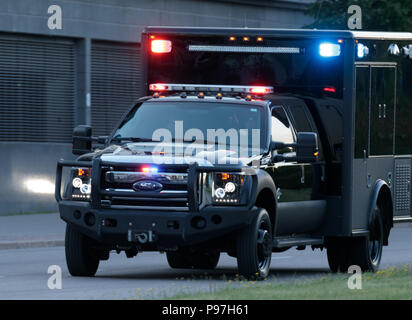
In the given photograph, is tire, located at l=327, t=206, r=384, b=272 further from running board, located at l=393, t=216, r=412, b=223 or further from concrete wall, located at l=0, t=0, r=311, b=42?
concrete wall, located at l=0, t=0, r=311, b=42

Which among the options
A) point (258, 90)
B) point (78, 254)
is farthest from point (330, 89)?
point (78, 254)

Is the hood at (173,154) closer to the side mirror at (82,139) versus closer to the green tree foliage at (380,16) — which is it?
the side mirror at (82,139)

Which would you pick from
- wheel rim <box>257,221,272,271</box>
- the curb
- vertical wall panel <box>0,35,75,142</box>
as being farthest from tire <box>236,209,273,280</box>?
vertical wall panel <box>0,35,75,142</box>

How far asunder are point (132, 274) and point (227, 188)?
2.64 meters

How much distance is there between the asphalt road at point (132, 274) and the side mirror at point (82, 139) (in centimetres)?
144

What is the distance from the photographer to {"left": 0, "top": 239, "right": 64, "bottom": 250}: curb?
21.2 metres

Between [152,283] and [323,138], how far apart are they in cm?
313

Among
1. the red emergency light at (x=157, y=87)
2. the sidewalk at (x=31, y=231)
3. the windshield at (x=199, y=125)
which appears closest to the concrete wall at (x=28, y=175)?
the sidewalk at (x=31, y=231)

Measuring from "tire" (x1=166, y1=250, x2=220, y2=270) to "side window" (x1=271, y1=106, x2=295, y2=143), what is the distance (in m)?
2.16

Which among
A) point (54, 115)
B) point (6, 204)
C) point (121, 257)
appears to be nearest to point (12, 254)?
point (121, 257)

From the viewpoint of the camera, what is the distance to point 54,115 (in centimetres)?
3045

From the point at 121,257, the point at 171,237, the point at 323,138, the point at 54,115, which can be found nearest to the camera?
the point at 171,237
